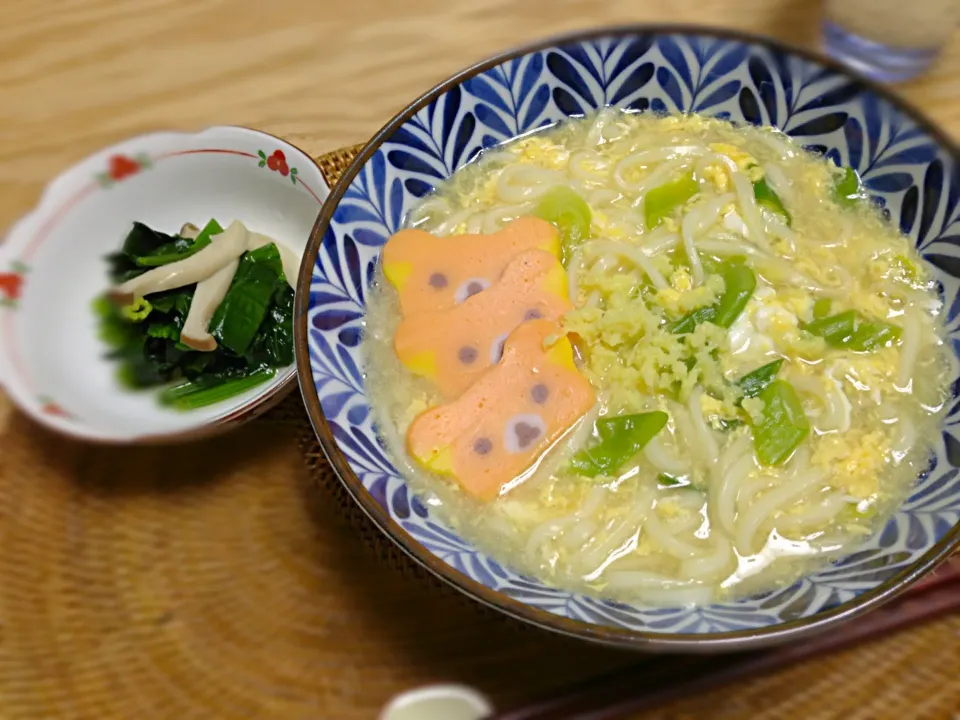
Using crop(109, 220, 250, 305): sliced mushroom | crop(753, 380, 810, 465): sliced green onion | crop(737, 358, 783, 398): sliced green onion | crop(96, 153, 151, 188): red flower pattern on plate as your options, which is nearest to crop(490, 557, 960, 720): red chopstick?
crop(753, 380, 810, 465): sliced green onion

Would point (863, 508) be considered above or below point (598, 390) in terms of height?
below

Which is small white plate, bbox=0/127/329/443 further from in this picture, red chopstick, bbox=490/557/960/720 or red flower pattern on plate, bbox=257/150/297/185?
red chopstick, bbox=490/557/960/720

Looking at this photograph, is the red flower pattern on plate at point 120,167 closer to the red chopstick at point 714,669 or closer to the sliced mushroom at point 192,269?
the sliced mushroom at point 192,269

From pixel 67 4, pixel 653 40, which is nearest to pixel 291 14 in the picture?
pixel 67 4

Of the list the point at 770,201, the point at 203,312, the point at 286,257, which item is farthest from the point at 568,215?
the point at 203,312

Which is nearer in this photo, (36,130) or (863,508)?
(863,508)

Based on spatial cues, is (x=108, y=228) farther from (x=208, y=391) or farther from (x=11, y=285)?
(x=208, y=391)

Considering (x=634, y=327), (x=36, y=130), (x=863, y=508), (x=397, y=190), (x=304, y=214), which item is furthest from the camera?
(x=36, y=130)

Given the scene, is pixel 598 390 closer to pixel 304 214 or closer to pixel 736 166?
pixel 736 166
